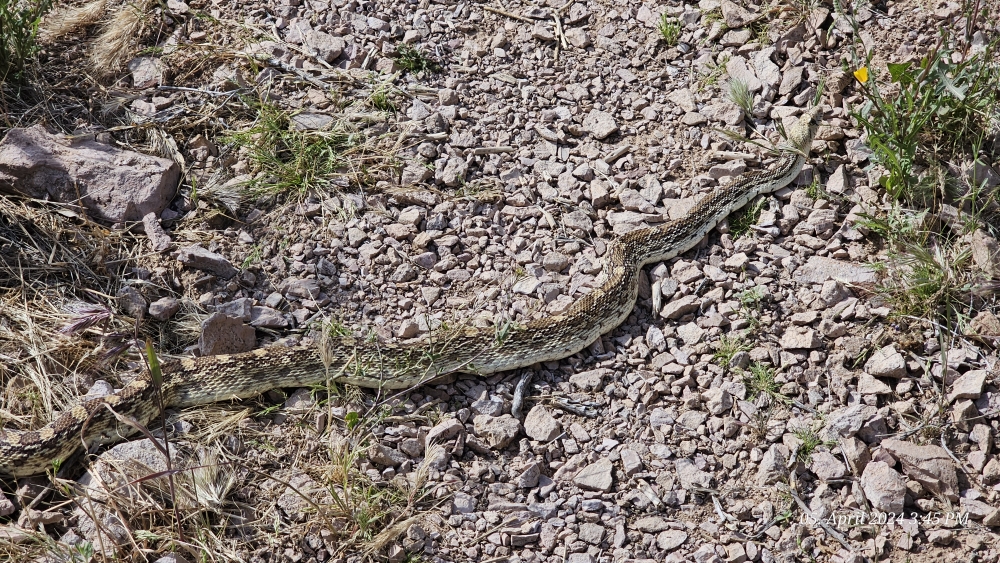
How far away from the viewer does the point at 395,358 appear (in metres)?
4.79

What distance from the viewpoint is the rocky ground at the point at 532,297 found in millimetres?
4113

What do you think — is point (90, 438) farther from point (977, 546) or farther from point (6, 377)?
point (977, 546)

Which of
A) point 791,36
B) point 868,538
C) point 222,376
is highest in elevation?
point 791,36

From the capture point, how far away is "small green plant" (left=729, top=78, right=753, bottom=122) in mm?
5848

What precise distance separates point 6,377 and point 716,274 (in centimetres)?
456

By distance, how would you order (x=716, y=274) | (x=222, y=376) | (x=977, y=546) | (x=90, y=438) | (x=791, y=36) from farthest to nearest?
(x=791, y=36), (x=716, y=274), (x=222, y=376), (x=90, y=438), (x=977, y=546)

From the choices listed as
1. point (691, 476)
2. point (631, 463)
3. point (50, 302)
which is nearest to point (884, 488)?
point (691, 476)

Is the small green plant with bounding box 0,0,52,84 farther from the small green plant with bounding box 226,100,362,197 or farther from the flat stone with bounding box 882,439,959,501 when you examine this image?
the flat stone with bounding box 882,439,959,501

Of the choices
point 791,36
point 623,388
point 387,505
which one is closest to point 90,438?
point 387,505

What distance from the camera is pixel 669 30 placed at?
6.30 meters

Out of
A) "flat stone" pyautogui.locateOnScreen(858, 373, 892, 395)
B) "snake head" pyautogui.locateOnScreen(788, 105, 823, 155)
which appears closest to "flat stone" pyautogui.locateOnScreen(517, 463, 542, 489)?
"flat stone" pyautogui.locateOnScreen(858, 373, 892, 395)

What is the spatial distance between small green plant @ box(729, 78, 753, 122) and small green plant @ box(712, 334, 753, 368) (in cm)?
198

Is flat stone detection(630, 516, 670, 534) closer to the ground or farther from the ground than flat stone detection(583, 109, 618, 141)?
closer to the ground

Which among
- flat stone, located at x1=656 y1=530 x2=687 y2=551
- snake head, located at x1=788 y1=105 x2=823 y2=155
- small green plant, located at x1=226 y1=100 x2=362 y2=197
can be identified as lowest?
flat stone, located at x1=656 y1=530 x2=687 y2=551
